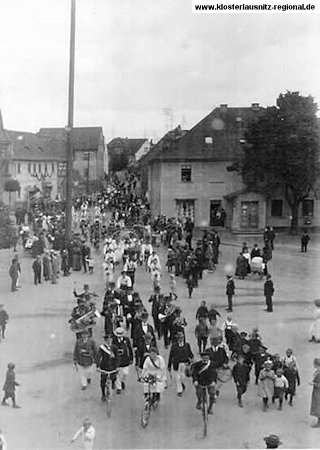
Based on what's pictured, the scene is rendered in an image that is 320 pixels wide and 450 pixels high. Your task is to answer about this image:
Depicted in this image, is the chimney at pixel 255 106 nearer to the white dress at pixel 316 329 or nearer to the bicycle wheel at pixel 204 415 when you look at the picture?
the white dress at pixel 316 329

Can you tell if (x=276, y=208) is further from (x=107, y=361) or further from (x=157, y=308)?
(x=107, y=361)

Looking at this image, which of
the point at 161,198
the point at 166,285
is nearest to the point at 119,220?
the point at 161,198

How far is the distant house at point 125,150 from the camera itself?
71812 mm

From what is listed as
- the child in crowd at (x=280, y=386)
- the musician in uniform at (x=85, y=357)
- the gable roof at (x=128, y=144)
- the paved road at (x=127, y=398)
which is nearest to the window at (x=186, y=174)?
the paved road at (x=127, y=398)

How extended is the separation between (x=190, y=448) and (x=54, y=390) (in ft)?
9.78

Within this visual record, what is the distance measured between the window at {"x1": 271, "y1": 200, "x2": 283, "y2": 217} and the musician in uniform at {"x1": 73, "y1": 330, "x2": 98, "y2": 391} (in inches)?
959

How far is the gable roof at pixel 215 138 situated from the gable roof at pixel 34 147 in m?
11.1

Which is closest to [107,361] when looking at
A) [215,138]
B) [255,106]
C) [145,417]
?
[145,417]

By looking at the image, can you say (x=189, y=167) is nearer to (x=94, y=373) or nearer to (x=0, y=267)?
(x=0, y=267)

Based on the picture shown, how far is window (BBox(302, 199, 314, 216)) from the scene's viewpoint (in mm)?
33897

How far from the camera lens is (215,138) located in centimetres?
3506

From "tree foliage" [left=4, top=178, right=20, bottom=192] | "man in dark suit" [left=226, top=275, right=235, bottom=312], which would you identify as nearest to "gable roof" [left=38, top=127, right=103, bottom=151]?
"tree foliage" [left=4, top=178, right=20, bottom=192]

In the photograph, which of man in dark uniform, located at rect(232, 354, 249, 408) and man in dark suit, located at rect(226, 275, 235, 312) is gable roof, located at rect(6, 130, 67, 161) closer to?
man in dark suit, located at rect(226, 275, 235, 312)

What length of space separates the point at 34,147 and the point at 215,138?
15065 millimetres
